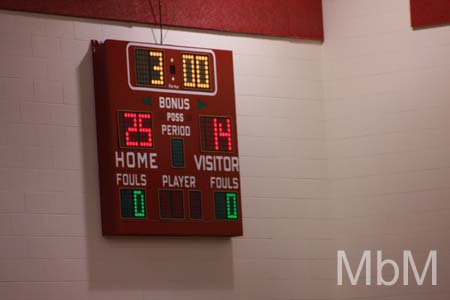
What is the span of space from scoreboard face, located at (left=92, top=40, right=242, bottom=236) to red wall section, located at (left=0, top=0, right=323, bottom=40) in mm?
309

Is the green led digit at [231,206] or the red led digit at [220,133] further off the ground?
the red led digit at [220,133]

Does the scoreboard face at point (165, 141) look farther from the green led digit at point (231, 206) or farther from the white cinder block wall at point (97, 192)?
the white cinder block wall at point (97, 192)

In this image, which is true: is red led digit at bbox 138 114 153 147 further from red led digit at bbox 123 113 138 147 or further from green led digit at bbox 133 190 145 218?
green led digit at bbox 133 190 145 218

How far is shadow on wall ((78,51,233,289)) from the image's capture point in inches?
252

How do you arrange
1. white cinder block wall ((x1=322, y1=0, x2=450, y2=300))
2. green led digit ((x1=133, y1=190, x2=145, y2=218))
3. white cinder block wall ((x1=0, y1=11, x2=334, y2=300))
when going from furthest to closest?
white cinder block wall ((x1=322, y1=0, x2=450, y2=300)) → green led digit ((x1=133, y1=190, x2=145, y2=218)) → white cinder block wall ((x1=0, y1=11, x2=334, y2=300))

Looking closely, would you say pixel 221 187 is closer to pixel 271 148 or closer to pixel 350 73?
pixel 271 148

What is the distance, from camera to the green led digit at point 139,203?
6.35m

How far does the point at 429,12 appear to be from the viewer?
717cm

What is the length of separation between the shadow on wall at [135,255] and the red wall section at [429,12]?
7.08ft

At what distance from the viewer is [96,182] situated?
6477 mm

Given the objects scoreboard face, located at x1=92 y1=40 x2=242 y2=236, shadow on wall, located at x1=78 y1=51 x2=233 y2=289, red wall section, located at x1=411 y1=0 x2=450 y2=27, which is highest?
red wall section, located at x1=411 y1=0 x2=450 y2=27

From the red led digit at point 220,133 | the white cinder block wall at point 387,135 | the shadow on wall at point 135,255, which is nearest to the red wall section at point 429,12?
the white cinder block wall at point 387,135

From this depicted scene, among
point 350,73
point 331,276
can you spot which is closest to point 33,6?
point 350,73

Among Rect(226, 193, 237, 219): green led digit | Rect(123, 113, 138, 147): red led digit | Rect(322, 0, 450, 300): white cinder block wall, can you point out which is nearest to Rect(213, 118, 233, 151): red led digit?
Rect(226, 193, 237, 219): green led digit
